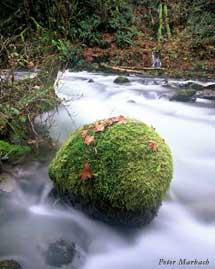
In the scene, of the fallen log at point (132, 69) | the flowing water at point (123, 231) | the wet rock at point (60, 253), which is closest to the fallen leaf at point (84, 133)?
the flowing water at point (123, 231)

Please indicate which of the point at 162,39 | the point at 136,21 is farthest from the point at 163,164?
the point at 136,21

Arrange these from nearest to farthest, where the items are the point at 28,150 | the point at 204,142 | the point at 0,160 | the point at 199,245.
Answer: the point at 199,245, the point at 0,160, the point at 28,150, the point at 204,142

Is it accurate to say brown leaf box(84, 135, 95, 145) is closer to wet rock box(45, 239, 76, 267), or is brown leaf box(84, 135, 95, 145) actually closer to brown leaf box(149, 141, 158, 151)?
brown leaf box(149, 141, 158, 151)

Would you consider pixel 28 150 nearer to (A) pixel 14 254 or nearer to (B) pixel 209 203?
(A) pixel 14 254

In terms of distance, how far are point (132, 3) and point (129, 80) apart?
20.8 feet

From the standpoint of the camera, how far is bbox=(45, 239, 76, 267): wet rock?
3775mm

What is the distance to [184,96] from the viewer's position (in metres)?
8.34

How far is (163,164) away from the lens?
13.7 ft

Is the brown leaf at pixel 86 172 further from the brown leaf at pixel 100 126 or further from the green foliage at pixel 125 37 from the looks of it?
the green foliage at pixel 125 37

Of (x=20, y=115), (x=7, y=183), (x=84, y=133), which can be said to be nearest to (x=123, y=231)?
(x=84, y=133)

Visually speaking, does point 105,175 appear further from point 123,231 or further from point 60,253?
point 60,253

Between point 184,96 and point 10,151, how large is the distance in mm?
4147

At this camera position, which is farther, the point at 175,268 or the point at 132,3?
the point at 132,3

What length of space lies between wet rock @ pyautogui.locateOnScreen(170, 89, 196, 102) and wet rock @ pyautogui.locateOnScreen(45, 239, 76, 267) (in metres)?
4.78
